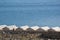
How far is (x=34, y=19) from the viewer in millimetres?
4840

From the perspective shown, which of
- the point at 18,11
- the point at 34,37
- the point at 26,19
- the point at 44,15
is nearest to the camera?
the point at 34,37

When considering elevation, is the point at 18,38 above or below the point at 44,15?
below

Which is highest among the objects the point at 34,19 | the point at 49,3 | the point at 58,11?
the point at 49,3

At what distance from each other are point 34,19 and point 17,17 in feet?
2.06

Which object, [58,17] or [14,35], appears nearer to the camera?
[14,35]

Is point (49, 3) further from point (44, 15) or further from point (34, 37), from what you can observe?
point (34, 37)

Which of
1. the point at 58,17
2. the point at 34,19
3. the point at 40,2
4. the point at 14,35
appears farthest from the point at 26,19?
the point at 14,35

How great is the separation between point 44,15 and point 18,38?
3.61 m

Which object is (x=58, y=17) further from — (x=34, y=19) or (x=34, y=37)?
(x=34, y=37)

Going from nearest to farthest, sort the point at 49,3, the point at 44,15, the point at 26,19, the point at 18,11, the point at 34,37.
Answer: the point at 34,37, the point at 26,19, the point at 44,15, the point at 18,11, the point at 49,3

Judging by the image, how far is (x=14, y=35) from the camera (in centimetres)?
164

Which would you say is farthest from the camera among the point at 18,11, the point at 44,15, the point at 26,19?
the point at 18,11

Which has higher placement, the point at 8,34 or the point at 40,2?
the point at 40,2

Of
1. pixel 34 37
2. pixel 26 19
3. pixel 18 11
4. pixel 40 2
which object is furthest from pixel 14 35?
pixel 40 2
